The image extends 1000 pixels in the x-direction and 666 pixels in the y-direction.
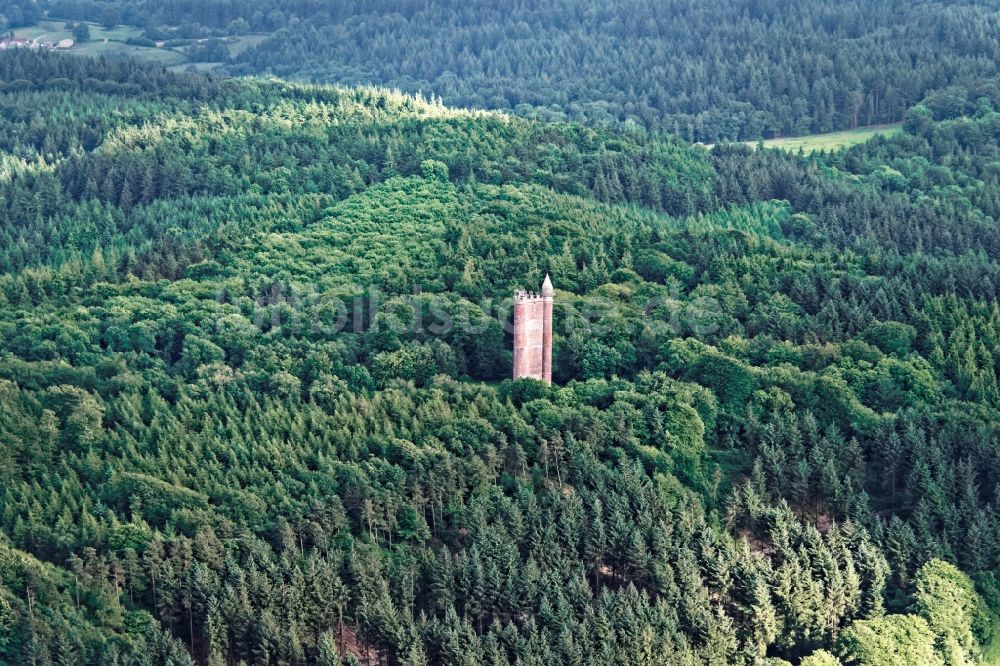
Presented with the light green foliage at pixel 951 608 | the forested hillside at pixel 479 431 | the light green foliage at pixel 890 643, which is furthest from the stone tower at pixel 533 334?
the light green foliage at pixel 890 643

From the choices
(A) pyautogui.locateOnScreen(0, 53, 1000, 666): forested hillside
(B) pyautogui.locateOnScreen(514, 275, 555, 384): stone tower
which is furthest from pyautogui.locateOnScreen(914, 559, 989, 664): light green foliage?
(B) pyautogui.locateOnScreen(514, 275, 555, 384): stone tower

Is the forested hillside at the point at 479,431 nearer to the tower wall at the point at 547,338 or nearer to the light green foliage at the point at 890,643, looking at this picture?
the light green foliage at the point at 890,643

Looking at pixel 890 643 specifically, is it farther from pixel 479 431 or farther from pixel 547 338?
pixel 547 338

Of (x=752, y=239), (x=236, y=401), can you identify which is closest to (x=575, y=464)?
(x=236, y=401)

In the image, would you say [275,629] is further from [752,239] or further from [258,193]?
[258,193]

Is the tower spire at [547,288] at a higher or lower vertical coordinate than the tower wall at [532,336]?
higher

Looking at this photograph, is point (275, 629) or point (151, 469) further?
point (151, 469)

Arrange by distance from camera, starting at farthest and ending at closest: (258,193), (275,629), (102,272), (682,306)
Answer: (258,193) < (102,272) < (682,306) < (275,629)
